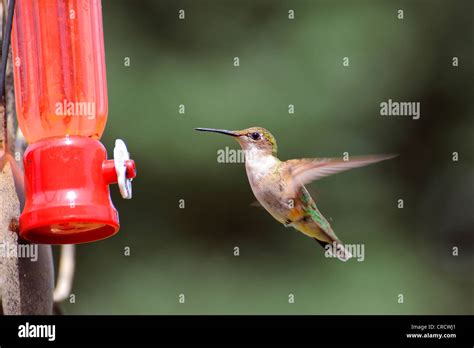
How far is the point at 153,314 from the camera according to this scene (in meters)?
9.00

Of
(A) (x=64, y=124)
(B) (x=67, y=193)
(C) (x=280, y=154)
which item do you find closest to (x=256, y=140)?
(A) (x=64, y=124)

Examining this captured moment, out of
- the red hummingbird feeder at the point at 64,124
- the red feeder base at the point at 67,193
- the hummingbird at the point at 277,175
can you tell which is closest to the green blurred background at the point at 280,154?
the hummingbird at the point at 277,175

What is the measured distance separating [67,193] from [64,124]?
1.48 ft

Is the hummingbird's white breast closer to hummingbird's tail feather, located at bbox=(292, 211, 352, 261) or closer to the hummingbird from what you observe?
the hummingbird

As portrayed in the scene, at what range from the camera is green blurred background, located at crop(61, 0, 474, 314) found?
938 cm

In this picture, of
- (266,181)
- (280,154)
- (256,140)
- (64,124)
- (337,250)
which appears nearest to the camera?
(64,124)

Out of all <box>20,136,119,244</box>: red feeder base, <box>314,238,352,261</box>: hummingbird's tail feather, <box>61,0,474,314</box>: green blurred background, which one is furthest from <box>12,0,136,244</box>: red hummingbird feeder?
<box>61,0,474,314</box>: green blurred background

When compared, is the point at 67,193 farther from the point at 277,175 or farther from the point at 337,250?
the point at 337,250

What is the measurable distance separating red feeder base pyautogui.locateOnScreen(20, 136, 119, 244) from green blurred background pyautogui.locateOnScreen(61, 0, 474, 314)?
3.82m

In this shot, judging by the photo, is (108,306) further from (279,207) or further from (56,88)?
(56,88)

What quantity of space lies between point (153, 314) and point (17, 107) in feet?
12.3

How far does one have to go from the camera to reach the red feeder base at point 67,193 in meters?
4.95

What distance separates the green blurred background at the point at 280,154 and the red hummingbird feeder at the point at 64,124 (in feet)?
11.7

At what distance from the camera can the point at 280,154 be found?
888 centimetres
